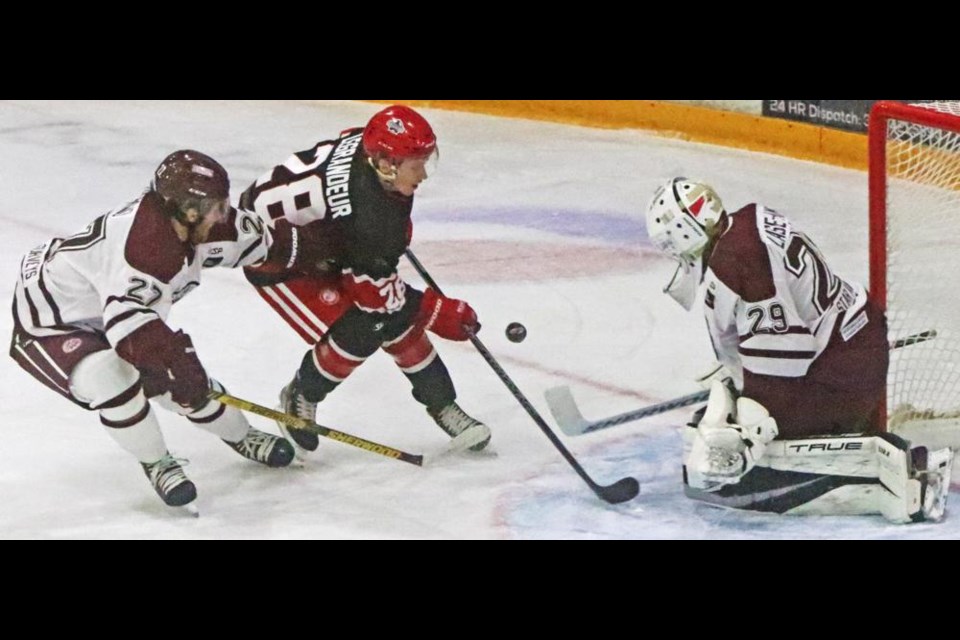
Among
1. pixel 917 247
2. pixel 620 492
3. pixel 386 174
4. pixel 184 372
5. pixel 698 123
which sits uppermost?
pixel 698 123

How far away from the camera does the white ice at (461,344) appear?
372cm

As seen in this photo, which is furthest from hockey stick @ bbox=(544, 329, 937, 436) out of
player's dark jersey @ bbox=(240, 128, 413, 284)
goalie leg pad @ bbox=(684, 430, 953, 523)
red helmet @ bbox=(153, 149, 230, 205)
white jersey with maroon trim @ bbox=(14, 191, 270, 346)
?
red helmet @ bbox=(153, 149, 230, 205)

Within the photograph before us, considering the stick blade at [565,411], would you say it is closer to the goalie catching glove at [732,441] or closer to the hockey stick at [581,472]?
the hockey stick at [581,472]

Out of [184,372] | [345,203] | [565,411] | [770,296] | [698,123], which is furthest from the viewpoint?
[698,123]

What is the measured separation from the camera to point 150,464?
375cm

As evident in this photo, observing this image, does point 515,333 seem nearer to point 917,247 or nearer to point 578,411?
point 578,411

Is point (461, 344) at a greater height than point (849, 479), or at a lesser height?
greater

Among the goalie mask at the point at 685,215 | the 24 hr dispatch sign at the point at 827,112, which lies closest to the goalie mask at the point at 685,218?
the goalie mask at the point at 685,215

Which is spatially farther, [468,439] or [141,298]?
[468,439]

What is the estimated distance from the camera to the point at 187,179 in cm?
345

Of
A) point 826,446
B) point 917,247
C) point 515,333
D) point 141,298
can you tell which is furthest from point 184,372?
point 917,247

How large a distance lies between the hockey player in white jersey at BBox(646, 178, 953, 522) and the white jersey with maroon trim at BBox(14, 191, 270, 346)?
843 mm

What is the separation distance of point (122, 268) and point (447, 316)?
742 mm
